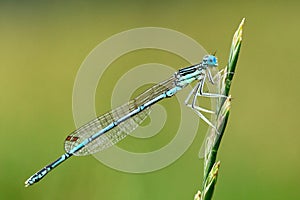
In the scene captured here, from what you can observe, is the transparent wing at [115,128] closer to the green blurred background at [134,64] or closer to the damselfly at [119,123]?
the damselfly at [119,123]

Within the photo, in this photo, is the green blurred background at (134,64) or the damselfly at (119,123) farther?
the green blurred background at (134,64)

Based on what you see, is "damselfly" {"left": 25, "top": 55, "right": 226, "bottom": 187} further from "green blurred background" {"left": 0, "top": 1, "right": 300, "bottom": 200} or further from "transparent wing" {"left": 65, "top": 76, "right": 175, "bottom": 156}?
"green blurred background" {"left": 0, "top": 1, "right": 300, "bottom": 200}

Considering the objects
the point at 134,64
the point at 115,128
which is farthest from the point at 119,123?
the point at 134,64

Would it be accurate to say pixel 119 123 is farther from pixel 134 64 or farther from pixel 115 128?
pixel 134 64

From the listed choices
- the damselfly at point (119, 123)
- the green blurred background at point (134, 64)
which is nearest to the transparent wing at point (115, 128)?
the damselfly at point (119, 123)

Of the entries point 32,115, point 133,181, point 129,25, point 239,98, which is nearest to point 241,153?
point 239,98
